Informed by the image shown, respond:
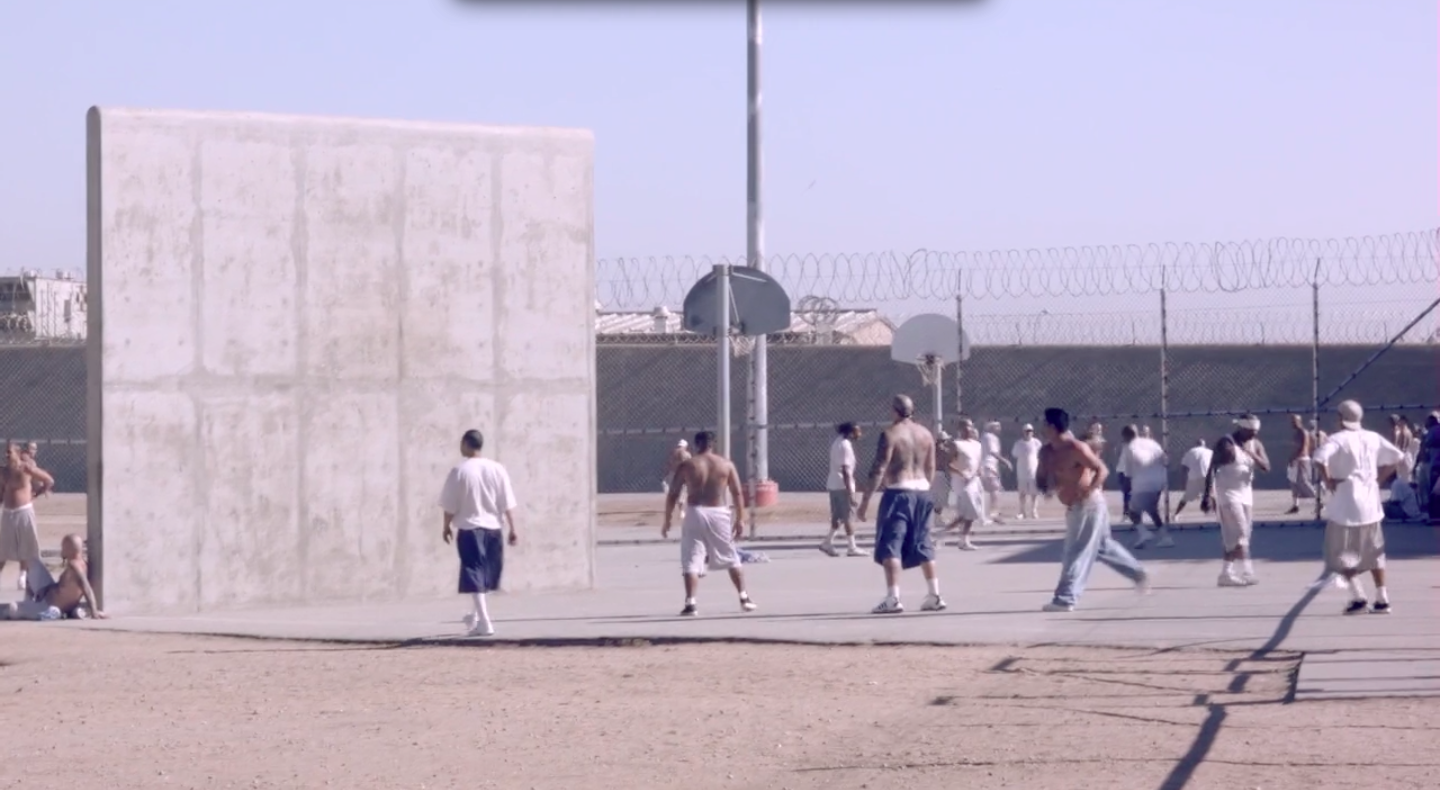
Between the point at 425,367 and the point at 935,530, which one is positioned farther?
the point at 935,530

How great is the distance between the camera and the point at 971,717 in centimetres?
895

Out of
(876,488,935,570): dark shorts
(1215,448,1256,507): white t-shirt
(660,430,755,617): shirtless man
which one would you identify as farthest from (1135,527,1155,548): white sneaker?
(660,430,755,617): shirtless man

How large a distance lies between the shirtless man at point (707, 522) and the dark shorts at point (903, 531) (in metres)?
1.16

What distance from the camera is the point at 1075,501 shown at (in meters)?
13.4

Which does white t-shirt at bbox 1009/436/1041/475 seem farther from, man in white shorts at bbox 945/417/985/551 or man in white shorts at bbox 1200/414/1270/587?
man in white shorts at bbox 1200/414/1270/587

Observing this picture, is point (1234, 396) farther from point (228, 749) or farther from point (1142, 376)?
point (228, 749)

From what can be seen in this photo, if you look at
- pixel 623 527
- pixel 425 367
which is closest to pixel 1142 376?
pixel 623 527

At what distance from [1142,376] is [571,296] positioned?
74.6ft

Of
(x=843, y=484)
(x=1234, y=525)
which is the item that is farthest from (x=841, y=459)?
(x=1234, y=525)

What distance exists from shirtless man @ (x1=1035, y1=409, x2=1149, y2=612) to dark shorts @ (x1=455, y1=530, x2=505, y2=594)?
13.7 feet

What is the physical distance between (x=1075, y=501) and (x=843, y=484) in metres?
6.82

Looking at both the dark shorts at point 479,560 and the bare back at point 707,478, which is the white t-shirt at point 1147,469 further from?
the dark shorts at point 479,560

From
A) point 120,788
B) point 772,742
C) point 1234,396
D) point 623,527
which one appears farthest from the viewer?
point 1234,396

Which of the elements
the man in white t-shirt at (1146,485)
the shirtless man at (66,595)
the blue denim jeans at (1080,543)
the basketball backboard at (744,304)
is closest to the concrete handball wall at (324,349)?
the shirtless man at (66,595)
